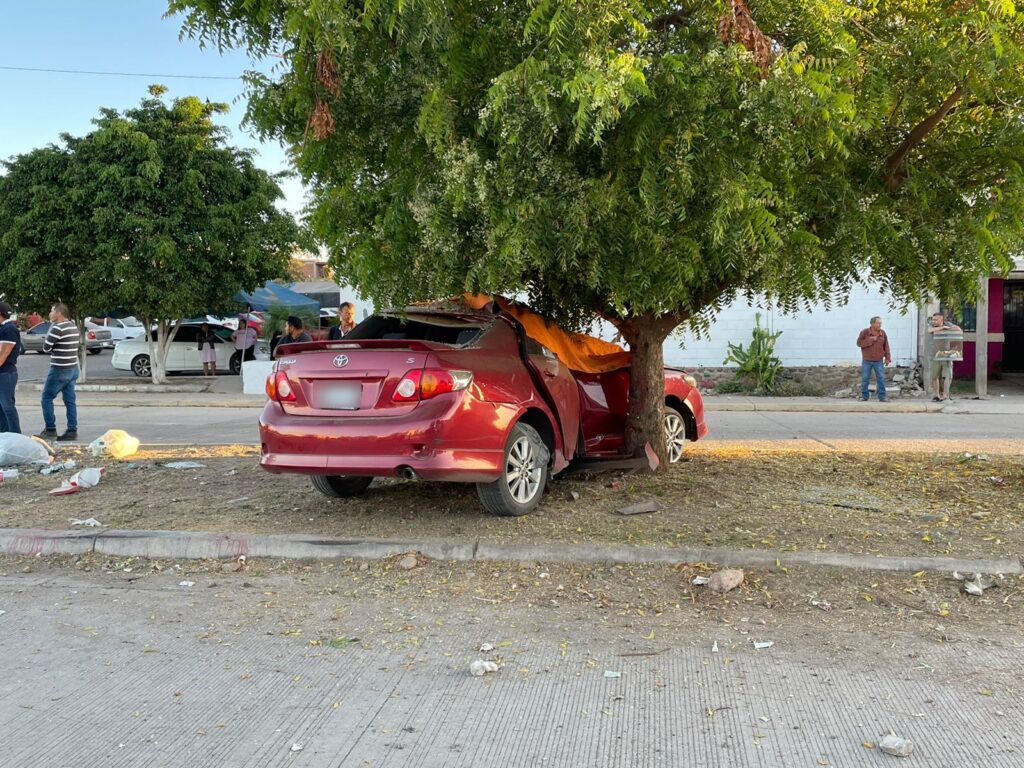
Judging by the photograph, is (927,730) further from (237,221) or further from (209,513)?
(237,221)

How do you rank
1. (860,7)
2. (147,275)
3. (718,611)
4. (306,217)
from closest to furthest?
(718,611)
(860,7)
(306,217)
(147,275)

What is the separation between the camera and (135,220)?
1883 cm

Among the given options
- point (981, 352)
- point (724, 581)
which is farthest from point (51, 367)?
point (981, 352)

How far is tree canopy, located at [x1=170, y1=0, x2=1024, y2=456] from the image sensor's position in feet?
15.4

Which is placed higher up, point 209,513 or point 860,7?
point 860,7

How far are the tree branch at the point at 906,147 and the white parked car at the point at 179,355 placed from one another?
22444 millimetres

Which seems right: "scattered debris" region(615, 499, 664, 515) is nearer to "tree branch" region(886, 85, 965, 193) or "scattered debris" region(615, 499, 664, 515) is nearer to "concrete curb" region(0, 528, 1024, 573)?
"concrete curb" region(0, 528, 1024, 573)

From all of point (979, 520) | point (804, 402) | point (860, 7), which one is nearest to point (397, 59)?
point (860, 7)

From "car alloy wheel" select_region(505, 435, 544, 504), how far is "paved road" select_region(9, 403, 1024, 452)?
16.6 ft

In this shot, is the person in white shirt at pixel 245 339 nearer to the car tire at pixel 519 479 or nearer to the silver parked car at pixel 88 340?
the silver parked car at pixel 88 340

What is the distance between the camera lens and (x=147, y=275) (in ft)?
63.6

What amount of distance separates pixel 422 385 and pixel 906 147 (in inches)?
148

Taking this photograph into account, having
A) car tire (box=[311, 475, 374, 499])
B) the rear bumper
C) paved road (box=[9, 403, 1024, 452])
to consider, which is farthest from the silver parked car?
the rear bumper

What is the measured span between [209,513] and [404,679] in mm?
3296
